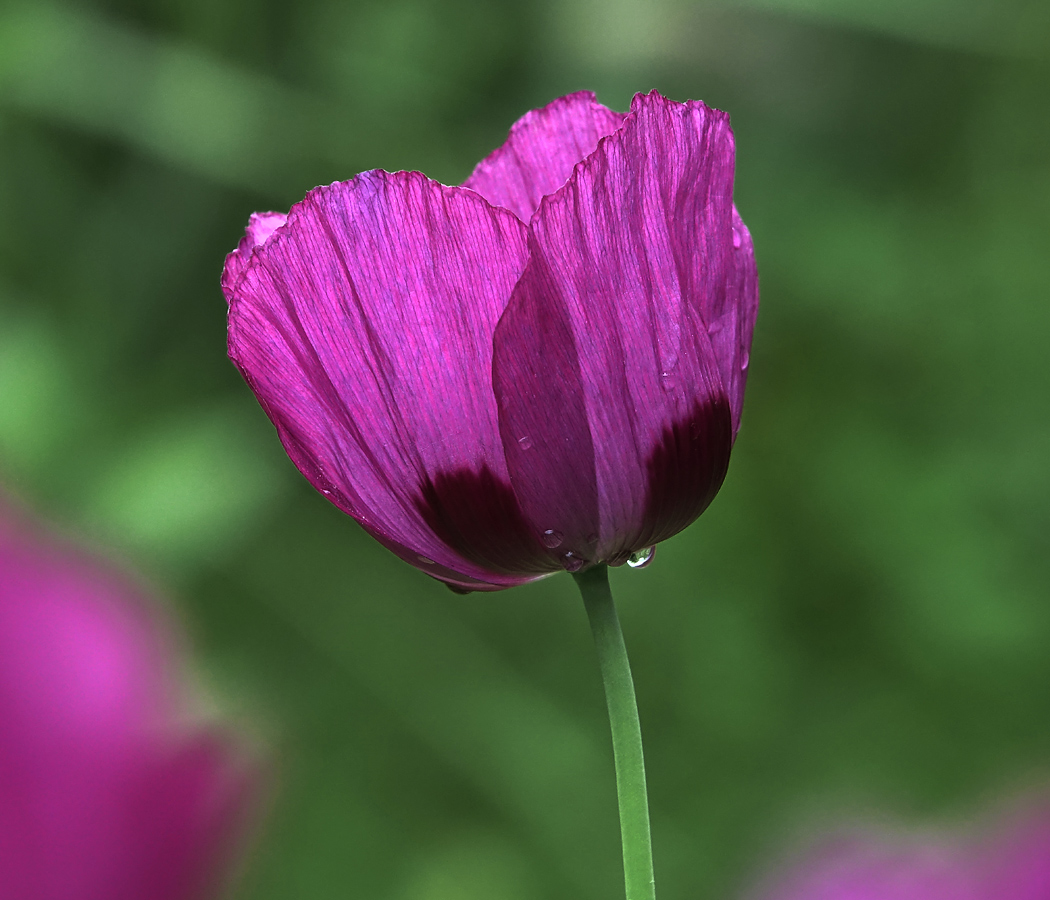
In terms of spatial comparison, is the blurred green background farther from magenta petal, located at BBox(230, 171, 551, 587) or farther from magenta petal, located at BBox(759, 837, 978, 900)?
magenta petal, located at BBox(759, 837, 978, 900)

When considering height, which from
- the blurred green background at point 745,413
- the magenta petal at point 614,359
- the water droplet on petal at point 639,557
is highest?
the blurred green background at point 745,413

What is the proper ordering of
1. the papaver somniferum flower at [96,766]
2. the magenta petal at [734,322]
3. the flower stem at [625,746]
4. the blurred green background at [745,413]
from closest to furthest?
1. the papaver somniferum flower at [96,766]
2. the flower stem at [625,746]
3. the magenta petal at [734,322]
4. the blurred green background at [745,413]

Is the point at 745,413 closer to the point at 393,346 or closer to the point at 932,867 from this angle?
the point at 393,346

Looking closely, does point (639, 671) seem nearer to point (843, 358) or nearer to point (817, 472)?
point (817, 472)

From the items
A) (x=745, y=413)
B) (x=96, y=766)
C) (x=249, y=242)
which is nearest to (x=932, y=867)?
(x=96, y=766)

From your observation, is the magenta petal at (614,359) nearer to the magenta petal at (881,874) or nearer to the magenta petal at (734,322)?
the magenta petal at (734,322)

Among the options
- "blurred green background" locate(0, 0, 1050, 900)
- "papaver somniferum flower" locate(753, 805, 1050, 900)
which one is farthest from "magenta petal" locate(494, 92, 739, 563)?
"blurred green background" locate(0, 0, 1050, 900)

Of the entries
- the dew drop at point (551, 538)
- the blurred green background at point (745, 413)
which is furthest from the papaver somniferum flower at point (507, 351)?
the blurred green background at point (745, 413)

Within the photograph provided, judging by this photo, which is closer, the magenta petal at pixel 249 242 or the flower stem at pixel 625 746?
the flower stem at pixel 625 746
